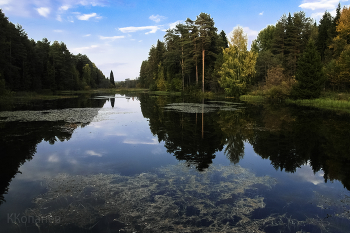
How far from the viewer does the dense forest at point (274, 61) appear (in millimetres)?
28969

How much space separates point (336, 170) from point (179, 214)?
574 centimetres

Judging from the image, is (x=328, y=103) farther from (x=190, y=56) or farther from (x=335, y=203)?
(x=190, y=56)

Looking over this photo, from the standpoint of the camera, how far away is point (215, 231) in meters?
4.02

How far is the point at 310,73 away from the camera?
1105 inches

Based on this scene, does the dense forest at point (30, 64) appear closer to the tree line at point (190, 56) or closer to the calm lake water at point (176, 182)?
the calm lake water at point (176, 182)

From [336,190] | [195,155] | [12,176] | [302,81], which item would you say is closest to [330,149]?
[336,190]

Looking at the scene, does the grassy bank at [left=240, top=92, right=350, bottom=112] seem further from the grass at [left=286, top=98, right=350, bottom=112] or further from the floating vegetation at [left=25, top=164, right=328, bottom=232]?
the floating vegetation at [left=25, top=164, right=328, bottom=232]

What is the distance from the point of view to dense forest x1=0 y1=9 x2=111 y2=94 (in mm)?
44709

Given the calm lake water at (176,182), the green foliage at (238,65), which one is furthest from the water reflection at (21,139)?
the green foliage at (238,65)

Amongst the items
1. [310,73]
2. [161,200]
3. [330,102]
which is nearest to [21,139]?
[161,200]

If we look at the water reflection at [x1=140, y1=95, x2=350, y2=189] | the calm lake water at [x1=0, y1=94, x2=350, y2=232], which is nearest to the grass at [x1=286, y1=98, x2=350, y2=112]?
the water reflection at [x1=140, y1=95, x2=350, y2=189]

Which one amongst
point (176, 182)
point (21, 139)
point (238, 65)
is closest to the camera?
point (176, 182)

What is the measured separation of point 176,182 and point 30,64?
65.3 m

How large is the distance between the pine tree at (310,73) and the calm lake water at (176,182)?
18.8 metres
